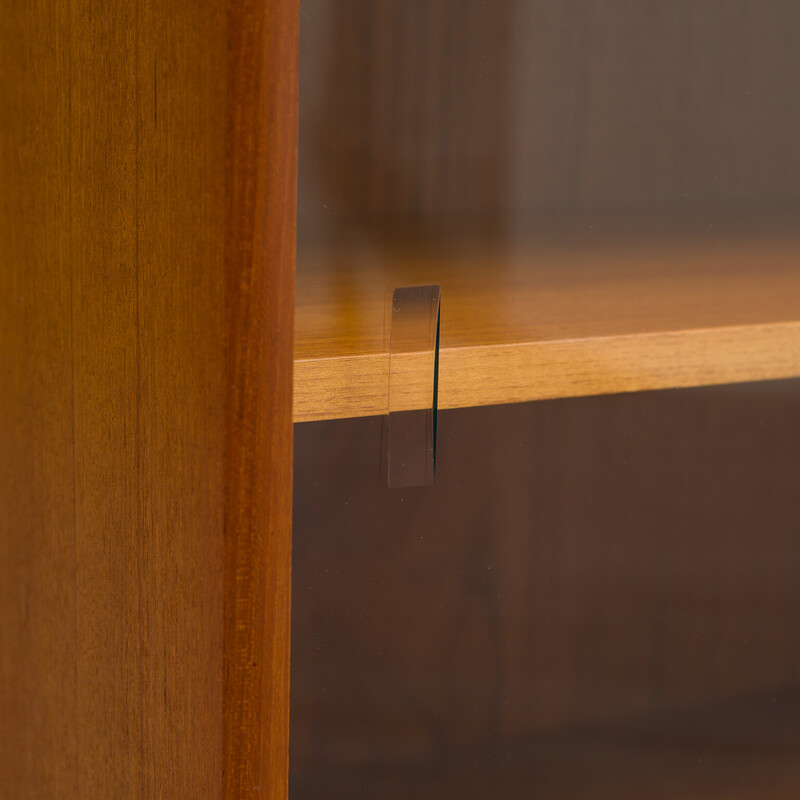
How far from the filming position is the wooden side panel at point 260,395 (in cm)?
37

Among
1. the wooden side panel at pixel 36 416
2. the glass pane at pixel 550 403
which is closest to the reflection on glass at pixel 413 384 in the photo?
the glass pane at pixel 550 403

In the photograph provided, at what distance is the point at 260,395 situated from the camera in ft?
1.25

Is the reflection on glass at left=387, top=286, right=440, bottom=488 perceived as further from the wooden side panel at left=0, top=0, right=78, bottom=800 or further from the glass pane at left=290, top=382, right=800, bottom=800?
the wooden side panel at left=0, top=0, right=78, bottom=800

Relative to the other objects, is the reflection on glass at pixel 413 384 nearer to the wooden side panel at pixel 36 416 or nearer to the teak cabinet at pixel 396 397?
the teak cabinet at pixel 396 397

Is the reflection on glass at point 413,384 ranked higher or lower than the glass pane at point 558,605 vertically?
higher

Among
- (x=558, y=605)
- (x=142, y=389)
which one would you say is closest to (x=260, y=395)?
(x=142, y=389)

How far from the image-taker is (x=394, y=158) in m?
0.42

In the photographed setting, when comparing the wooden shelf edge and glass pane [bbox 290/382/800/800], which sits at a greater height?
the wooden shelf edge

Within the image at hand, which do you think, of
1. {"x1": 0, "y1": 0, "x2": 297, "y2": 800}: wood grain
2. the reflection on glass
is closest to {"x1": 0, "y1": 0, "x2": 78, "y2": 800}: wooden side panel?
{"x1": 0, "y1": 0, "x2": 297, "y2": 800}: wood grain

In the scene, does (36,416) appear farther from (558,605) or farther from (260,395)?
(558,605)

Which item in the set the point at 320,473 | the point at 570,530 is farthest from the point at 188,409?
the point at 570,530

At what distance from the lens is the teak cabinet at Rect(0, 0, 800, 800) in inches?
15.2

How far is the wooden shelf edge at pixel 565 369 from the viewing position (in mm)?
415

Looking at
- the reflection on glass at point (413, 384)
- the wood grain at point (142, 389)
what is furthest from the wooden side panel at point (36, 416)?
the reflection on glass at point (413, 384)
